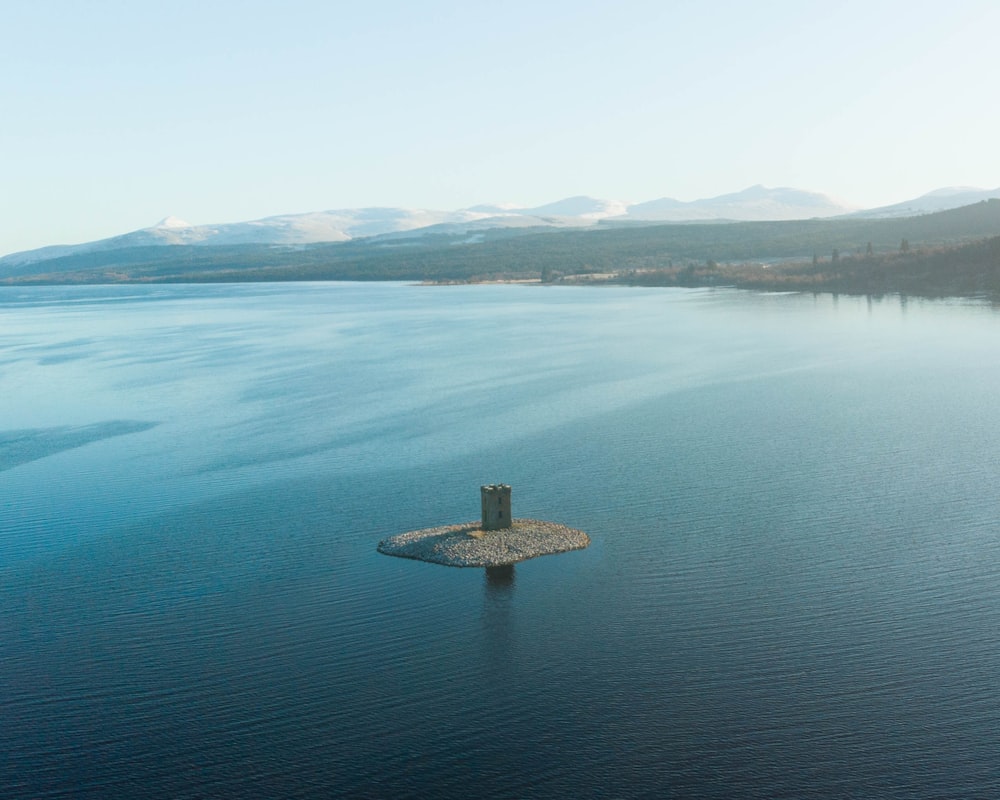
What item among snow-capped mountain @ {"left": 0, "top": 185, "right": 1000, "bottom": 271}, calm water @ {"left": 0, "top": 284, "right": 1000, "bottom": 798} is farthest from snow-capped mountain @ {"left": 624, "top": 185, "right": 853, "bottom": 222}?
calm water @ {"left": 0, "top": 284, "right": 1000, "bottom": 798}

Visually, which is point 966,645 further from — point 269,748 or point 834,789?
point 269,748

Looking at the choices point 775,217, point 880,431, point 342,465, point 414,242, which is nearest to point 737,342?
point 880,431

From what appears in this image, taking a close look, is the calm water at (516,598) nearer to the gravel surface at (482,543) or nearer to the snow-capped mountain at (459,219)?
the gravel surface at (482,543)

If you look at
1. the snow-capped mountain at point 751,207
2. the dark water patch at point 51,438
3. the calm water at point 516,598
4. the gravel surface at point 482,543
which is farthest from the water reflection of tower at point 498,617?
the snow-capped mountain at point 751,207

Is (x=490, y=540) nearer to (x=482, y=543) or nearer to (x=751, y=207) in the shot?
(x=482, y=543)

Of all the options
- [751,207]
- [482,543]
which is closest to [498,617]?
[482,543]
